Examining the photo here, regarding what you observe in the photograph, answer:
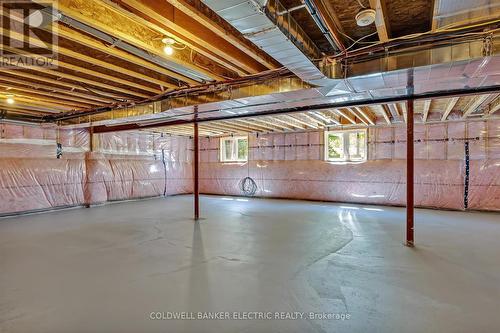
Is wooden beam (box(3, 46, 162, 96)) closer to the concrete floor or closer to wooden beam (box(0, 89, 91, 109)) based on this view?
wooden beam (box(0, 89, 91, 109))

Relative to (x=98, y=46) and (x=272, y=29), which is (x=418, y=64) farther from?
(x=98, y=46)

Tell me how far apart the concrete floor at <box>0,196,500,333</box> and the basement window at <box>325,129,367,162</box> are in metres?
2.94

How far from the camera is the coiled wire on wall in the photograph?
8.66 m

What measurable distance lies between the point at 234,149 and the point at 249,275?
6892 millimetres

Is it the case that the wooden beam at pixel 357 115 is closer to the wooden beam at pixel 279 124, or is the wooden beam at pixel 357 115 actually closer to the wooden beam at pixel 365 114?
the wooden beam at pixel 365 114

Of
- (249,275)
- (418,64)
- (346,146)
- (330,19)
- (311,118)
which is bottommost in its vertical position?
(249,275)

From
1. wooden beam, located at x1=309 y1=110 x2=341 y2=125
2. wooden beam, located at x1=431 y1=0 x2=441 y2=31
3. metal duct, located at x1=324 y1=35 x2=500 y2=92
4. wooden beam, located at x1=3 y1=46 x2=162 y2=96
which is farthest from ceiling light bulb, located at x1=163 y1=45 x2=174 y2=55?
wooden beam, located at x1=309 y1=110 x2=341 y2=125

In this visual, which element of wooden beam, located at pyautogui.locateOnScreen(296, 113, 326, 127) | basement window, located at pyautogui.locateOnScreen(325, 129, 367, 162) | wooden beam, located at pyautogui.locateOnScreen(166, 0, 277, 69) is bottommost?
basement window, located at pyautogui.locateOnScreen(325, 129, 367, 162)

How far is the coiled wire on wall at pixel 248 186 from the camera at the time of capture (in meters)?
8.66

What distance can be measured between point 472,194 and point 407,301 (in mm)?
5352

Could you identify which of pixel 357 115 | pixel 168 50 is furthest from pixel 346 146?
pixel 168 50

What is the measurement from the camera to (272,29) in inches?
69.6

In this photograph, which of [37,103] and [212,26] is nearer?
A: [212,26]

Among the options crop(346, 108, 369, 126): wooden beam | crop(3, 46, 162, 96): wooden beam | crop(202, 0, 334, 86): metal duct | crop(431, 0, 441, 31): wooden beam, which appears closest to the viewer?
crop(202, 0, 334, 86): metal duct
